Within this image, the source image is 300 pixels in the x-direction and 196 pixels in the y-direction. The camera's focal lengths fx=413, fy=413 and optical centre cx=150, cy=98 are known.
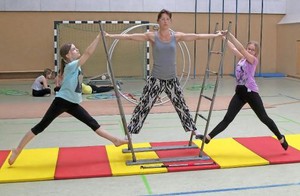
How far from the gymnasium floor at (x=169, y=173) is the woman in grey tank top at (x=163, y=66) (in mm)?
769

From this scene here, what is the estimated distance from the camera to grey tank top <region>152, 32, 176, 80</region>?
470 centimetres

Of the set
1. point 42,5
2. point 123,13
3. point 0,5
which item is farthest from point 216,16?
point 0,5

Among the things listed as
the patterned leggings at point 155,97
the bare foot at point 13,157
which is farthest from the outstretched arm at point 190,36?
the bare foot at point 13,157

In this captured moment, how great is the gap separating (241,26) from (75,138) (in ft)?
34.3

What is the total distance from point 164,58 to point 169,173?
1296 mm

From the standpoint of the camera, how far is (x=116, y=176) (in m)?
4.38

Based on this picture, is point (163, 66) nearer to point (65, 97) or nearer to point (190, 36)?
point (190, 36)

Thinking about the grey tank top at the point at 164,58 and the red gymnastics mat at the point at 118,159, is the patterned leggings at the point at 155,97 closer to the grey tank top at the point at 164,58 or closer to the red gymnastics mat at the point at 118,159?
the grey tank top at the point at 164,58

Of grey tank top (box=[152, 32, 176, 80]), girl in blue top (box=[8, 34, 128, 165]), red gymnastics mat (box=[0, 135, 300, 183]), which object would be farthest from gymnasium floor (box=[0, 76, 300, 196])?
grey tank top (box=[152, 32, 176, 80])

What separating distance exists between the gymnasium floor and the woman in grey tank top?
769 millimetres

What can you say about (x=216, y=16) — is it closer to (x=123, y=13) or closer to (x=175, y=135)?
(x=123, y=13)

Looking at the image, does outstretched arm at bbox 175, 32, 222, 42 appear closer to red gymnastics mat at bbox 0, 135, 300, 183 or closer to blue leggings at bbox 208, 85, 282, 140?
blue leggings at bbox 208, 85, 282, 140

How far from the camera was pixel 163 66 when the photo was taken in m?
4.75

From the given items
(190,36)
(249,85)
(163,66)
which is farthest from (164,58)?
(249,85)
